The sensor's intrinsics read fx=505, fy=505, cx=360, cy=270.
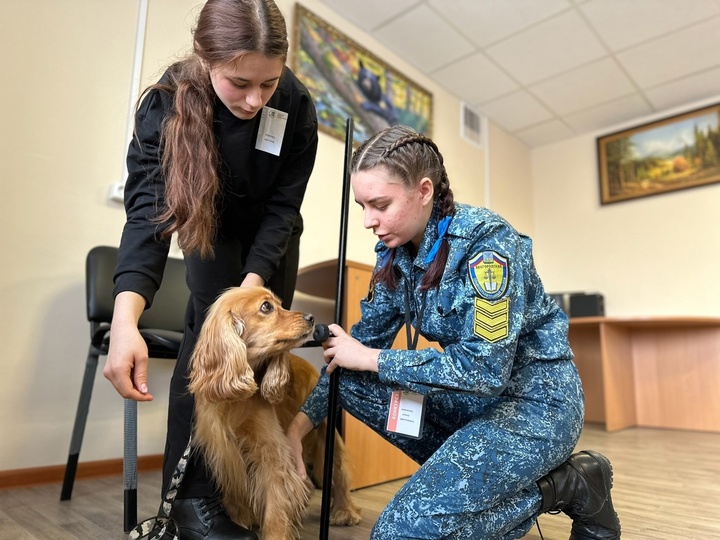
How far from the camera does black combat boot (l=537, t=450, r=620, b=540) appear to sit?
1216 mm

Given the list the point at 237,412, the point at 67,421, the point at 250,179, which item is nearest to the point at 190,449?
the point at 237,412

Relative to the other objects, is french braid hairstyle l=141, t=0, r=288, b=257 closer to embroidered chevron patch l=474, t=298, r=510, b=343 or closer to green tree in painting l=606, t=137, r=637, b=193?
embroidered chevron patch l=474, t=298, r=510, b=343

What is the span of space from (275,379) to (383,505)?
29.3 inches

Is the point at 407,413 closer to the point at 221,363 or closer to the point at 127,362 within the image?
the point at 221,363

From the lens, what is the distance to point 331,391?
130 centimetres

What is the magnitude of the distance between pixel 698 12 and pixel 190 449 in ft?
13.9

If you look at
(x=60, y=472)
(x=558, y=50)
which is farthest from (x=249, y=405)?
(x=558, y=50)

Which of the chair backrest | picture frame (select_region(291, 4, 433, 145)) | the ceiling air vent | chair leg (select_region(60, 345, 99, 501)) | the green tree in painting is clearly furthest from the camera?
the green tree in painting

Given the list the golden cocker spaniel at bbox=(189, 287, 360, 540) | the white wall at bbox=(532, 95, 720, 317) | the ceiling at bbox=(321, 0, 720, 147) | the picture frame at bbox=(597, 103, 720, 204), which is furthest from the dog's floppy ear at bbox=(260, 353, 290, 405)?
the picture frame at bbox=(597, 103, 720, 204)

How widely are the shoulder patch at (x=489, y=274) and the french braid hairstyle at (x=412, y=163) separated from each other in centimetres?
12

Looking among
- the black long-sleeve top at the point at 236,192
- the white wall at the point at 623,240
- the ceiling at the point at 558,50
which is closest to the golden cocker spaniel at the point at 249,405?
the black long-sleeve top at the point at 236,192

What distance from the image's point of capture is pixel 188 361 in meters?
1.37

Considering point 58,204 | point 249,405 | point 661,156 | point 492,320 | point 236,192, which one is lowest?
point 249,405

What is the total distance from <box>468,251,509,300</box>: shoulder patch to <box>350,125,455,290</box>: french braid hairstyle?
121 millimetres
